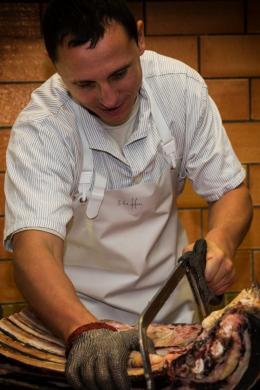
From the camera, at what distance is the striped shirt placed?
4.59 ft

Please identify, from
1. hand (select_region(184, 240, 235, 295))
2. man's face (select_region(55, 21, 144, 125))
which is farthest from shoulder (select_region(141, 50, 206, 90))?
hand (select_region(184, 240, 235, 295))

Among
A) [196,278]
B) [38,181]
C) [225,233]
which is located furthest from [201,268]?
[38,181]

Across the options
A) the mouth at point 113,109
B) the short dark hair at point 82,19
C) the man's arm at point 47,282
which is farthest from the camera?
the mouth at point 113,109

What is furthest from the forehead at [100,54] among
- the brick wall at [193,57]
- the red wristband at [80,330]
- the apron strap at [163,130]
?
the brick wall at [193,57]

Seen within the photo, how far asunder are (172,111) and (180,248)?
396 millimetres

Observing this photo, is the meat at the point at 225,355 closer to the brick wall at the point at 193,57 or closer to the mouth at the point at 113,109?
the mouth at the point at 113,109

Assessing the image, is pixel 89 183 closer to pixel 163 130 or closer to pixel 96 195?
pixel 96 195

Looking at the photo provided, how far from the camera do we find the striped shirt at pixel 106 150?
1.40 meters

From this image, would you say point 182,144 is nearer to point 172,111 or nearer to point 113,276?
point 172,111

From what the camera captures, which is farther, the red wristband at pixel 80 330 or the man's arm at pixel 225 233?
the man's arm at pixel 225 233

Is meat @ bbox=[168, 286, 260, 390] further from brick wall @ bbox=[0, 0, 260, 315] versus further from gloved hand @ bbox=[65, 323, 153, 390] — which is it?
brick wall @ bbox=[0, 0, 260, 315]

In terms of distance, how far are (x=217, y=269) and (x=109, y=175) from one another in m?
0.36

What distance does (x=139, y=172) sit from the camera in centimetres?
159

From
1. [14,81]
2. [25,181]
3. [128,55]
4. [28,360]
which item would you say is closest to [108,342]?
[28,360]
